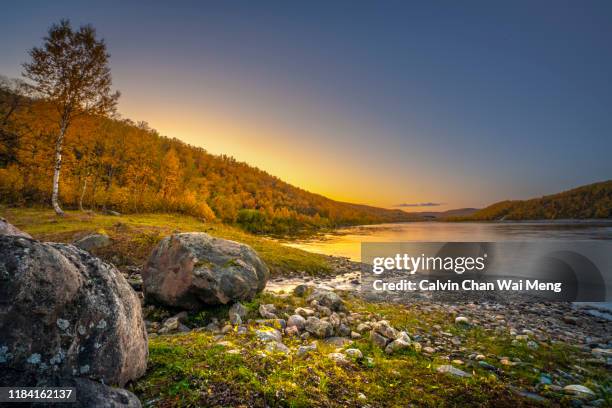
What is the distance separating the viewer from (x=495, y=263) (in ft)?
79.0

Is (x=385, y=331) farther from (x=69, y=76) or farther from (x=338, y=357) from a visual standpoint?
(x=69, y=76)

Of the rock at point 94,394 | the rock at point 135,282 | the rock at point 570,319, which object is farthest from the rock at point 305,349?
the rock at point 570,319

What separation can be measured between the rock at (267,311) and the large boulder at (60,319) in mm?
4666

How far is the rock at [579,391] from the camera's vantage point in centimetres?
443

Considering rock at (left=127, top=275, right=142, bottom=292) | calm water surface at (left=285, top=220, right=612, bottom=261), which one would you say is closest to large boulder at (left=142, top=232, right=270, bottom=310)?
rock at (left=127, top=275, right=142, bottom=292)

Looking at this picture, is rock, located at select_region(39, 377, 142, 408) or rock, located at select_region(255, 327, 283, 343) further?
rock, located at select_region(255, 327, 283, 343)

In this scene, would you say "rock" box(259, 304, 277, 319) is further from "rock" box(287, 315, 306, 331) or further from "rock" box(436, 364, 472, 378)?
"rock" box(436, 364, 472, 378)

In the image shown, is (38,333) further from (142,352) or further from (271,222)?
(271,222)

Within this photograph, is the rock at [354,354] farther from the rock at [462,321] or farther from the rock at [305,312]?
the rock at [462,321]

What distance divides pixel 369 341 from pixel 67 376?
5.44m

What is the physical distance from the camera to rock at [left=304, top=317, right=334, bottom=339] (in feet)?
21.7

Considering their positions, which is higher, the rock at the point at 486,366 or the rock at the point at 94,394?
the rock at the point at 94,394

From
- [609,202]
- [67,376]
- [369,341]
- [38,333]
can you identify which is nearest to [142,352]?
[67,376]

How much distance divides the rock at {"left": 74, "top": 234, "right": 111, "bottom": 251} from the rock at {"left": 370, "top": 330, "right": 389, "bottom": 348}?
13.6m
